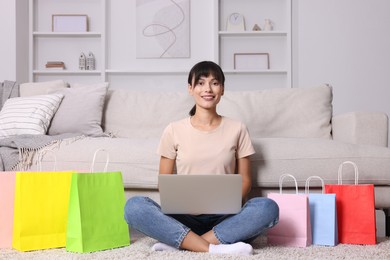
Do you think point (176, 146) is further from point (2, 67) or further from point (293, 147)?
point (2, 67)

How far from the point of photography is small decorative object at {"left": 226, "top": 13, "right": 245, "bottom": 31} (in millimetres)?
5223

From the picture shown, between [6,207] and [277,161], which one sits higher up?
[277,161]

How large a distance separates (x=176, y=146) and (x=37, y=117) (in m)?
1.10

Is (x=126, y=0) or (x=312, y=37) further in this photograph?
(x=126, y=0)

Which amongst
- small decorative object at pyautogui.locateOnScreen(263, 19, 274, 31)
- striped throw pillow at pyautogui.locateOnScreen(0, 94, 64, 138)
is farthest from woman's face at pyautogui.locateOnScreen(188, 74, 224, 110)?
small decorative object at pyautogui.locateOnScreen(263, 19, 274, 31)

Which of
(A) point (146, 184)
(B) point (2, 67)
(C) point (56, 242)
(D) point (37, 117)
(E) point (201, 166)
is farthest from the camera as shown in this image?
(B) point (2, 67)

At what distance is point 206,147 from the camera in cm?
207

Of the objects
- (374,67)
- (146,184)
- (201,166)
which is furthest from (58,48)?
(201,166)

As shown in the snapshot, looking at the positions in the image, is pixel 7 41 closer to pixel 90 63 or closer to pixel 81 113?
pixel 90 63

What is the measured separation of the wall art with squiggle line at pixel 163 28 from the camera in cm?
527

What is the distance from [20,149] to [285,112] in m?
1.40

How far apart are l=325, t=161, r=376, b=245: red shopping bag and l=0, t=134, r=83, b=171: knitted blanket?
130 cm

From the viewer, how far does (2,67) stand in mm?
4777

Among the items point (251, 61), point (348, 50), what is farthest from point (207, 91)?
point (251, 61)
